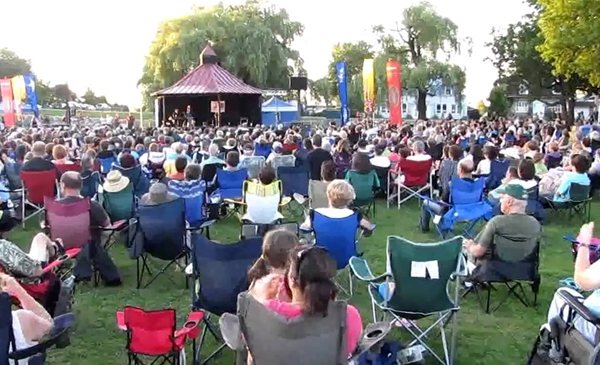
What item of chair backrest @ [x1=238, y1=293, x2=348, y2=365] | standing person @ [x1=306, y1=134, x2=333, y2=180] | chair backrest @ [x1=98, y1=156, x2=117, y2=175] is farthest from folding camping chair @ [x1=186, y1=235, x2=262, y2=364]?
chair backrest @ [x1=98, y1=156, x2=117, y2=175]

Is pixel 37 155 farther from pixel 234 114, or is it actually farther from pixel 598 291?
pixel 234 114

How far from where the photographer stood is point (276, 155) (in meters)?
11.7

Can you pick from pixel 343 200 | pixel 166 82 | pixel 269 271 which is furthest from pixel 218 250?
pixel 166 82

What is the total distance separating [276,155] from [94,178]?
340 cm

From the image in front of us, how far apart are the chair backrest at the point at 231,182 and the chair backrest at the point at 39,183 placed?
2.22 m

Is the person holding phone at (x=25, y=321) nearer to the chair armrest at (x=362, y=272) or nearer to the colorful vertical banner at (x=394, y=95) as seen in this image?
the chair armrest at (x=362, y=272)

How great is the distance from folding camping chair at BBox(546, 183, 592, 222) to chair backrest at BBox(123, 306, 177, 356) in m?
6.75

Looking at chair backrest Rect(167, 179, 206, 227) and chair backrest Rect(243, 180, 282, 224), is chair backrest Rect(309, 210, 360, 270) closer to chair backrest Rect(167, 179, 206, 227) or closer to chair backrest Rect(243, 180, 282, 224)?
chair backrest Rect(243, 180, 282, 224)

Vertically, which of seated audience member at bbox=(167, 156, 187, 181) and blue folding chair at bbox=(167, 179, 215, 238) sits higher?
seated audience member at bbox=(167, 156, 187, 181)

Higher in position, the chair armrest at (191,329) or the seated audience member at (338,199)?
the seated audience member at (338,199)

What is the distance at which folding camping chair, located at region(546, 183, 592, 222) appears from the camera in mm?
9091

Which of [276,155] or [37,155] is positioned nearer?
[37,155]

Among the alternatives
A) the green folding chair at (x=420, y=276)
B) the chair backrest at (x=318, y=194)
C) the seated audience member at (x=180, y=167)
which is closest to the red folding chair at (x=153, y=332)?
the green folding chair at (x=420, y=276)

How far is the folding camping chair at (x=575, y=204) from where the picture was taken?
909cm
